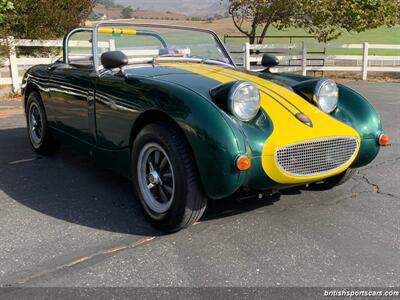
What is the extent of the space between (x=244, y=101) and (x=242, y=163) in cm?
46

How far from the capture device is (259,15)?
51.6ft

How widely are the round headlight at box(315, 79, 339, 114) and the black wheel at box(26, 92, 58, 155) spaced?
290 cm

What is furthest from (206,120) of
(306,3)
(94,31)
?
(306,3)

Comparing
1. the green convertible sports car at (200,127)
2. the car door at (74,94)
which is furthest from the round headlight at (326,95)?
the car door at (74,94)

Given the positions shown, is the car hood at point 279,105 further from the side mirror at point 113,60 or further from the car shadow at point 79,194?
the car shadow at point 79,194

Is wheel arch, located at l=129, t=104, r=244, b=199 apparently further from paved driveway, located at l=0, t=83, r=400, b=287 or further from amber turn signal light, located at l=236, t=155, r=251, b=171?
paved driveway, located at l=0, t=83, r=400, b=287

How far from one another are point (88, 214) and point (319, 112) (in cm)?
189

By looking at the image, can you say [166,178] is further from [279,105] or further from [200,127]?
[279,105]

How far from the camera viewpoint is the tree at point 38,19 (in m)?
11.2

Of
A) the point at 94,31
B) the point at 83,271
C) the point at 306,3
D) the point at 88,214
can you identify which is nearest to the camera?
the point at 83,271

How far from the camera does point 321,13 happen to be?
1486 centimetres

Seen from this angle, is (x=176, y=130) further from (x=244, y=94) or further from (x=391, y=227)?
(x=391, y=227)

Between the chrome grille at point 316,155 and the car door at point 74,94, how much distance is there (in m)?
1.74

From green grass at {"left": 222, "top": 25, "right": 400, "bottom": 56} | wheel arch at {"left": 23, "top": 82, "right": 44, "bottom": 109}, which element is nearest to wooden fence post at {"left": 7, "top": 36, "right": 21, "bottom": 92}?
wheel arch at {"left": 23, "top": 82, "right": 44, "bottom": 109}
